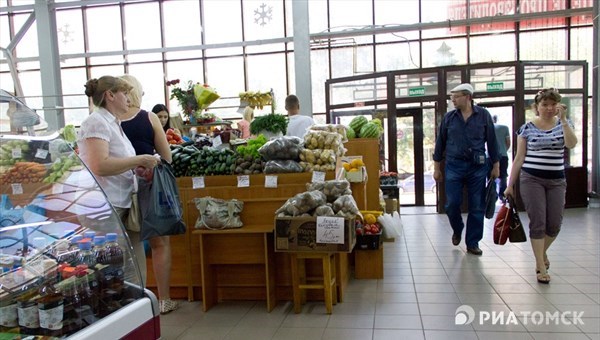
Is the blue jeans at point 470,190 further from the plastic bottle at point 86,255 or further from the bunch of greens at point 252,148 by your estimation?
the plastic bottle at point 86,255

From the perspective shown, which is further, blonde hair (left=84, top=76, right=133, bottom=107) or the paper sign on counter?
the paper sign on counter

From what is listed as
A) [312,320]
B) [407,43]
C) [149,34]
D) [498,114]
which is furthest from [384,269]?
[149,34]

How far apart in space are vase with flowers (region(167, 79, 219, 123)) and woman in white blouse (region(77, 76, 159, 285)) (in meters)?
1.96

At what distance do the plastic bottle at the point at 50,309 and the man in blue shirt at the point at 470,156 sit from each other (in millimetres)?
4163

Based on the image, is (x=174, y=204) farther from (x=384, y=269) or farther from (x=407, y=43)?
(x=407, y=43)

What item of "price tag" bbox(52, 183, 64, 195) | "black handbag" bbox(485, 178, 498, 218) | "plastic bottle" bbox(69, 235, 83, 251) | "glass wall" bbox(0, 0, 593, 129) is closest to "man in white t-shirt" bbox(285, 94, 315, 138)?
"black handbag" bbox(485, 178, 498, 218)

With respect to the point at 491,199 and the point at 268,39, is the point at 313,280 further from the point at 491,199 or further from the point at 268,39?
the point at 268,39

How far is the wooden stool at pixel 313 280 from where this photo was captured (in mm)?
3162

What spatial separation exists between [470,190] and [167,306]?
10.6ft

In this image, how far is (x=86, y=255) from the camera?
1.51m

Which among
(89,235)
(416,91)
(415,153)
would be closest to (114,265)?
(89,235)

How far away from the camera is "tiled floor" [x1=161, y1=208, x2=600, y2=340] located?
9.33 ft

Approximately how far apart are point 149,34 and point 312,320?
10936 mm

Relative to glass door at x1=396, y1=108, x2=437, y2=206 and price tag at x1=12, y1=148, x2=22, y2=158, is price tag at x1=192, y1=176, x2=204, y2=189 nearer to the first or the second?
price tag at x1=12, y1=148, x2=22, y2=158
